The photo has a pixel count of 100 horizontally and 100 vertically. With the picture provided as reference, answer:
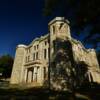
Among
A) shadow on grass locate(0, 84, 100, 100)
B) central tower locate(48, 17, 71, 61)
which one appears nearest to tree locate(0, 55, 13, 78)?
central tower locate(48, 17, 71, 61)

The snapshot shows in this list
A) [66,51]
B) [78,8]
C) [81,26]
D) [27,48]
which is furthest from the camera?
[27,48]

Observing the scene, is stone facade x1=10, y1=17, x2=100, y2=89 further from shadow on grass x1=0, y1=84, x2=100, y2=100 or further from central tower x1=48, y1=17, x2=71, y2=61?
shadow on grass x1=0, y1=84, x2=100, y2=100

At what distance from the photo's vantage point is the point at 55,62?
99.7 ft

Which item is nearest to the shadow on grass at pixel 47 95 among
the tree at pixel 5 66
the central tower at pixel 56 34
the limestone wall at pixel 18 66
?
the central tower at pixel 56 34

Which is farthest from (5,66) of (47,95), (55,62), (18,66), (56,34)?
(47,95)

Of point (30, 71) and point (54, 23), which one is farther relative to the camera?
point (30, 71)

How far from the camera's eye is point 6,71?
5759 centimetres

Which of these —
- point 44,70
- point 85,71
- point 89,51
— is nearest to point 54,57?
point 44,70

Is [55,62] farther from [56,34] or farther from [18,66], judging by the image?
[18,66]

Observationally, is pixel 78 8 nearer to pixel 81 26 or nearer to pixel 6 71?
pixel 81 26

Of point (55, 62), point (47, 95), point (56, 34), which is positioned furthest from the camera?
point (56, 34)

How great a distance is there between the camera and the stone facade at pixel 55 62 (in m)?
29.3

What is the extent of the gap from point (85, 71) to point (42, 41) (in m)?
15.6

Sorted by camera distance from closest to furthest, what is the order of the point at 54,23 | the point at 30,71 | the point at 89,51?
the point at 54,23, the point at 30,71, the point at 89,51
